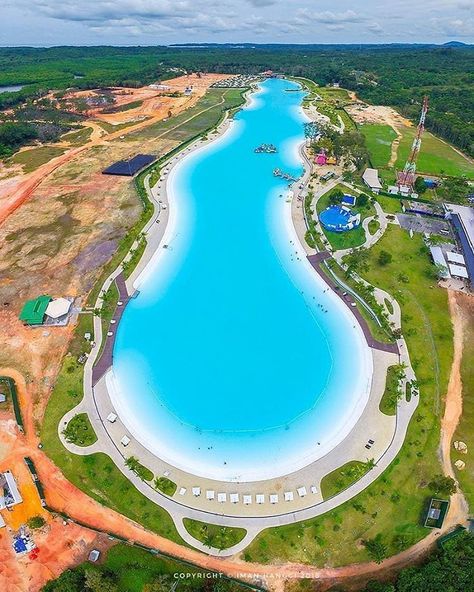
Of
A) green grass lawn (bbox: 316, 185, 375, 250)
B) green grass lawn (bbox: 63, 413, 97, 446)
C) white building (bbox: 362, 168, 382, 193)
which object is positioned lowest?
green grass lawn (bbox: 63, 413, 97, 446)

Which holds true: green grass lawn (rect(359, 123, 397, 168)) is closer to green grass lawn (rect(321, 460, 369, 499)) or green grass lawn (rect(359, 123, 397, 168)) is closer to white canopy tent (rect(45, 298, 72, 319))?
white canopy tent (rect(45, 298, 72, 319))

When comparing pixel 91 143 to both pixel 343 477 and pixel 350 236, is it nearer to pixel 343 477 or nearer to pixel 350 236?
pixel 350 236

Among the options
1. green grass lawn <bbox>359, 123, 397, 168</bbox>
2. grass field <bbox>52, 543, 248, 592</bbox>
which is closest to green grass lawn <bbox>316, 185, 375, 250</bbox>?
green grass lawn <bbox>359, 123, 397, 168</bbox>

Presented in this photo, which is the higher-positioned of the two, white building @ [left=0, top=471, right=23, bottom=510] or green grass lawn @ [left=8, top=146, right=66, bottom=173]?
green grass lawn @ [left=8, top=146, right=66, bottom=173]

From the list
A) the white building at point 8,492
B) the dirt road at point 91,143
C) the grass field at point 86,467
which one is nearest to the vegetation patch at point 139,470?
the grass field at point 86,467

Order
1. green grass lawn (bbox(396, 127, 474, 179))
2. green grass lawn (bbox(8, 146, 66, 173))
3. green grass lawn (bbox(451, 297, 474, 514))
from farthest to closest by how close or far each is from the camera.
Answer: green grass lawn (bbox(8, 146, 66, 173)), green grass lawn (bbox(396, 127, 474, 179)), green grass lawn (bbox(451, 297, 474, 514))

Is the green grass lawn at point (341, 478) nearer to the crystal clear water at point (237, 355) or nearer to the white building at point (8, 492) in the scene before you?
the crystal clear water at point (237, 355)
